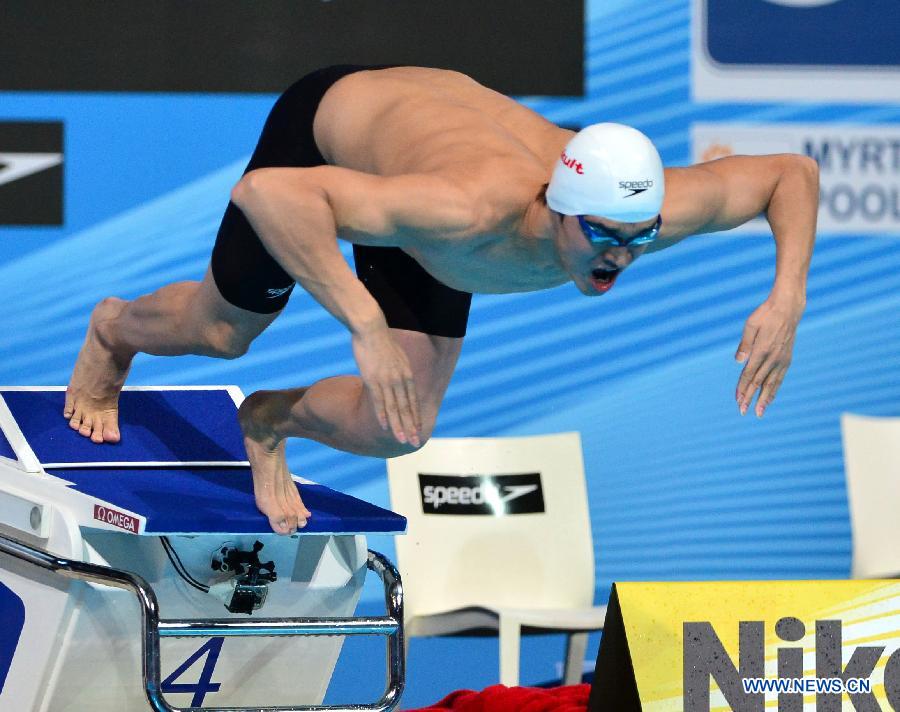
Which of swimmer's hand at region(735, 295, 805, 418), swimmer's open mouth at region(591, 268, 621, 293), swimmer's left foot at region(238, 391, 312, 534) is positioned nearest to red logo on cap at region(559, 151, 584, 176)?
swimmer's open mouth at region(591, 268, 621, 293)

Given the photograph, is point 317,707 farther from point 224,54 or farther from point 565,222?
point 224,54

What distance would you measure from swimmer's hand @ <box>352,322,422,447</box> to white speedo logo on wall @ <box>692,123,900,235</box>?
12.4 feet

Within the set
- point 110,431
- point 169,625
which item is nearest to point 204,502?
point 169,625

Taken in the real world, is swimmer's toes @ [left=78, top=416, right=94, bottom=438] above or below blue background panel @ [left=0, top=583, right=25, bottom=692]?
above

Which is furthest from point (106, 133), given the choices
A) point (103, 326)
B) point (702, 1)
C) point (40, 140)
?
point (702, 1)

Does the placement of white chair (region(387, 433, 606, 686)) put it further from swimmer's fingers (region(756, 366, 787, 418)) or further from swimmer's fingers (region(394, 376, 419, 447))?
swimmer's fingers (region(394, 376, 419, 447))

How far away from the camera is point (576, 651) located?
5.27 m

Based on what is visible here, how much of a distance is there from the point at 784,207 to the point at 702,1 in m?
3.16

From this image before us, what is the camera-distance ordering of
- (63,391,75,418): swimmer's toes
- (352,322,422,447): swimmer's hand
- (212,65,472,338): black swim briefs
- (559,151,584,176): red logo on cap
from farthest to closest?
1. (63,391,75,418): swimmer's toes
2. (212,65,472,338): black swim briefs
3. (559,151,584,176): red logo on cap
4. (352,322,422,447): swimmer's hand

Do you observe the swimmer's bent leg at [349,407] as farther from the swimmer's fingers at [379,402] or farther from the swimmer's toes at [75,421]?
the swimmer's fingers at [379,402]

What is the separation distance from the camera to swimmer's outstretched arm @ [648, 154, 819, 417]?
3041mm

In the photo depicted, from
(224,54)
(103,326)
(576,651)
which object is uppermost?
(224,54)

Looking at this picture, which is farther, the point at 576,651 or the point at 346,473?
the point at 346,473

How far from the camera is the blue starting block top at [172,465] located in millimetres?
3170
